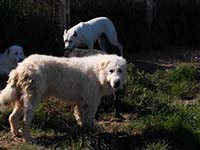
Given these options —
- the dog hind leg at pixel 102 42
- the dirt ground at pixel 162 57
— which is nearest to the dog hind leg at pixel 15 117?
the dirt ground at pixel 162 57

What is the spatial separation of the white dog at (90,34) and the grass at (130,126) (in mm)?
1415

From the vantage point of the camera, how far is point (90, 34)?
402 inches

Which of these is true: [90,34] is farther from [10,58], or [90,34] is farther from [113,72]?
[113,72]

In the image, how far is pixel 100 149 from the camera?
6.42 meters

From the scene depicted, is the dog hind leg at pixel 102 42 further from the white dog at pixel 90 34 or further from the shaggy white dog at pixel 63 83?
the shaggy white dog at pixel 63 83

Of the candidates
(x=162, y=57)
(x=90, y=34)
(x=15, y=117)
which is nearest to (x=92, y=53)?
(x=15, y=117)

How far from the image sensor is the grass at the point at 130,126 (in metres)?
6.56

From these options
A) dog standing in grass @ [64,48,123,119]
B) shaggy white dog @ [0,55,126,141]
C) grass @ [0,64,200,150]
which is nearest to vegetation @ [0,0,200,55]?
dog standing in grass @ [64,48,123,119]

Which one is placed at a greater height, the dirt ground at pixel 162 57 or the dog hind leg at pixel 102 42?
the dog hind leg at pixel 102 42

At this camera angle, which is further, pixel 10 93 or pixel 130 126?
pixel 130 126

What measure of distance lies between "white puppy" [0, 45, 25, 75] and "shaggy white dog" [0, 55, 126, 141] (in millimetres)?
2129

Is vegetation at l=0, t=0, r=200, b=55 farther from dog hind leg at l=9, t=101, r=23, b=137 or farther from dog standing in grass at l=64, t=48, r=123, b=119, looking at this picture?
dog hind leg at l=9, t=101, r=23, b=137

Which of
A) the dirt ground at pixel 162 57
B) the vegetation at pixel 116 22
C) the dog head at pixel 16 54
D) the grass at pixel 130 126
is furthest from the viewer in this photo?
the dirt ground at pixel 162 57

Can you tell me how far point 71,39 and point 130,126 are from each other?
2.69m
